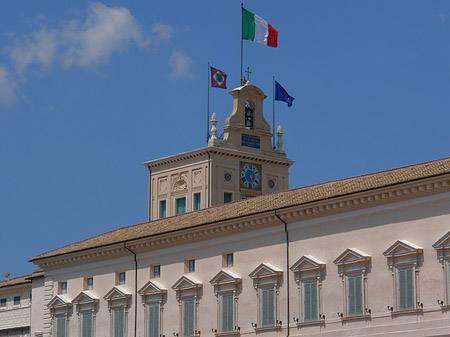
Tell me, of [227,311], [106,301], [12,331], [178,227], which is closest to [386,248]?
[227,311]

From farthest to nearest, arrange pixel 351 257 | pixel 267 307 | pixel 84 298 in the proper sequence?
pixel 84 298
pixel 267 307
pixel 351 257

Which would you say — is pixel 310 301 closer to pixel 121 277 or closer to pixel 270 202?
pixel 270 202

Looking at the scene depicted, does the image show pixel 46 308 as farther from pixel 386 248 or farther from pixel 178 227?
pixel 386 248

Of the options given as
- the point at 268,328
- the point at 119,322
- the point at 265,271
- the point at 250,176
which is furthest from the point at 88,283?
the point at 250,176

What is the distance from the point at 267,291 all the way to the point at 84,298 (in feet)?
48.8

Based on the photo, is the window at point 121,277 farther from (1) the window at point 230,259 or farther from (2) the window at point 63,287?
(1) the window at point 230,259

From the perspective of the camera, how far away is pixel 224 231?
57.9 m

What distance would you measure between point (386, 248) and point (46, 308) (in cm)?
2724

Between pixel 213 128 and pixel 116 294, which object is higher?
pixel 213 128

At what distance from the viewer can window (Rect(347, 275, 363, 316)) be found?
5041 centimetres

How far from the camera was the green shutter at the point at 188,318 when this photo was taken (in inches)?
2329

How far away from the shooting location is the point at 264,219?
55562 millimetres

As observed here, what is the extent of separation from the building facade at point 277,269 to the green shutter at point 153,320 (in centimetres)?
8

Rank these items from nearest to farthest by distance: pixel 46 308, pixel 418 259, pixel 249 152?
pixel 418 259 < pixel 46 308 < pixel 249 152
